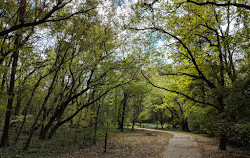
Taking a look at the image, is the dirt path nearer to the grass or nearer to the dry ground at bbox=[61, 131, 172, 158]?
the dry ground at bbox=[61, 131, 172, 158]

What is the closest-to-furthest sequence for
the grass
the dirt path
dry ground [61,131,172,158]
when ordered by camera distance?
the grass, the dirt path, dry ground [61,131,172,158]

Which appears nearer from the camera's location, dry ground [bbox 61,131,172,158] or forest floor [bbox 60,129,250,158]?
forest floor [bbox 60,129,250,158]

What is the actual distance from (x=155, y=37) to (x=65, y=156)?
8.50 m

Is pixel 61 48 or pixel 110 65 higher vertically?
pixel 61 48

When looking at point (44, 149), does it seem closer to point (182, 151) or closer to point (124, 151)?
point (124, 151)

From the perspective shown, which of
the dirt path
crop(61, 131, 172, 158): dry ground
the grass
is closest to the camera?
the grass

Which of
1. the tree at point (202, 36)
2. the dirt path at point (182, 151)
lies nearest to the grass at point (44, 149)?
the dirt path at point (182, 151)

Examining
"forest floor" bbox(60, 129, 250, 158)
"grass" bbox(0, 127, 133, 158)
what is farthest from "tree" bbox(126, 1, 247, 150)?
"grass" bbox(0, 127, 133, 158)

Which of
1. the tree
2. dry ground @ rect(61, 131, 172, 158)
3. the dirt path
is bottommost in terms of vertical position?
dry ground @ rect(61, 131, 172, 158)

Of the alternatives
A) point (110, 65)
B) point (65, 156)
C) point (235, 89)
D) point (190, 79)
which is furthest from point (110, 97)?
point (235, 89)

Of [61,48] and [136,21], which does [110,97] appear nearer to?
[61,48]

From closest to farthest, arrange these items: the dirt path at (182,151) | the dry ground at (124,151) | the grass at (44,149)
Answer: the grass at (44,149) < the dirt path at (182,151) < the dry ground at (124,151)

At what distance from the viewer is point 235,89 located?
16.5 ft

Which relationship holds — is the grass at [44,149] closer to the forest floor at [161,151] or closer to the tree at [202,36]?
the forest floor at [161,151]
